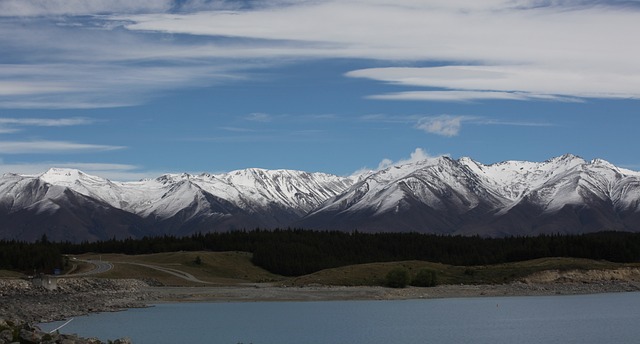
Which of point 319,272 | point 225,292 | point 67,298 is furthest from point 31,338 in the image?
point 319,272

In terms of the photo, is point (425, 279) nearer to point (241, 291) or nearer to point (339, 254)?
point (241, 291)

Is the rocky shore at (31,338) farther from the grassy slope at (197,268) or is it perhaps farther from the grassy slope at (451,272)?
the grassy slope at (451,272)

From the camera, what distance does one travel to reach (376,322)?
3457 inches

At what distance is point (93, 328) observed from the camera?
79000mm

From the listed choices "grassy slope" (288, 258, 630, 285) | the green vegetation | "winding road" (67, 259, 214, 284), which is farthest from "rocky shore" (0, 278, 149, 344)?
"grassy slope" (288, 258, 630, 285)

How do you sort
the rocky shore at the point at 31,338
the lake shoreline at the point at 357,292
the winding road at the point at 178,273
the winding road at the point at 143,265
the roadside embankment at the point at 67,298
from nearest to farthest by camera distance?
1. the rocky shore at the point at 31,338
2. the roadside embankment at the point at 67,298
3. the lake shoreline at the point at 357,292
4. the winding road at the point at 143,265
5. the winding road at the point at 178,273

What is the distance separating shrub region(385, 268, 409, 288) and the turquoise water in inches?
725

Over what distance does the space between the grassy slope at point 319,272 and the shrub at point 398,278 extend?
245 centimetres

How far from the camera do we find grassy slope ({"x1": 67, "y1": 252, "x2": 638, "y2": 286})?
470 ft

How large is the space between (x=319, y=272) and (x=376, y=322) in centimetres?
6453

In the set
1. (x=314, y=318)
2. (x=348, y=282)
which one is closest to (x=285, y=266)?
(x=348, y=282)

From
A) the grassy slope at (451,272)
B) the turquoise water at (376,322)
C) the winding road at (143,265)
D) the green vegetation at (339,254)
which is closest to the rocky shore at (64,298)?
the turquoise water at (376,322)

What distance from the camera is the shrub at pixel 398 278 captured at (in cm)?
13662

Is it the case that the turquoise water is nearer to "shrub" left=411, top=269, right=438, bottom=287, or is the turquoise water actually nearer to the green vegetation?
"shrub" left=411, top=269, right=438, bottom=287
